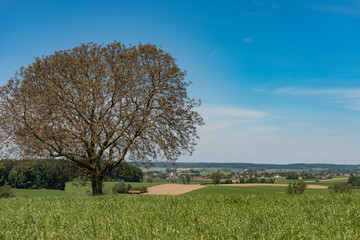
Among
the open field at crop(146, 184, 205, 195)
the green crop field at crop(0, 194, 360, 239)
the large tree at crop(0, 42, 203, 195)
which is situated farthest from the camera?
the open field at crop(146, 184, 205, 195)

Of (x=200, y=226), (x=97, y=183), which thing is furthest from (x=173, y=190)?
(x=200, y=226)

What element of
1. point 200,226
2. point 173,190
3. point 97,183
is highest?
point 200,226

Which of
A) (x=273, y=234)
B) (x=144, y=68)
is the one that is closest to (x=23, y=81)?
(x=144, y=68)

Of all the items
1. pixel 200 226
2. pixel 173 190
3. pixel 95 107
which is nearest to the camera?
pixel 200 226

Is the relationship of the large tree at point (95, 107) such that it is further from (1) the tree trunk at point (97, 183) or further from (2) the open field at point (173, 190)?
(2) the open field at point (173, 190)

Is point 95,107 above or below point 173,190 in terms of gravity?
above

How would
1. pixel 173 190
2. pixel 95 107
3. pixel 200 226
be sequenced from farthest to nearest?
pixel 173 190 → pixel 95 107 → pixel 200 226

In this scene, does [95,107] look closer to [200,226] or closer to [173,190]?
[200,226]

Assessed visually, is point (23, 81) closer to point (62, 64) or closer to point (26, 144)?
point (62, 64)

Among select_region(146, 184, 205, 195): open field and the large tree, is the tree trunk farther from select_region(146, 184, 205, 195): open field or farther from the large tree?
select_region(146, 184, 205, 195): open field

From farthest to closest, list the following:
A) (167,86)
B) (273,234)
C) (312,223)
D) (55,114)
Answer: (167,86), (55,114), (312,223), (273,234)

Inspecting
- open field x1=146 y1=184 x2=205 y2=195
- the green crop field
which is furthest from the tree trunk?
open field x1=146 y1=184 x2=205 y2=195

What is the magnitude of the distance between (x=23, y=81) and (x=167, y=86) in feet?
36.7

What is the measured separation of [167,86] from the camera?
21.2m
